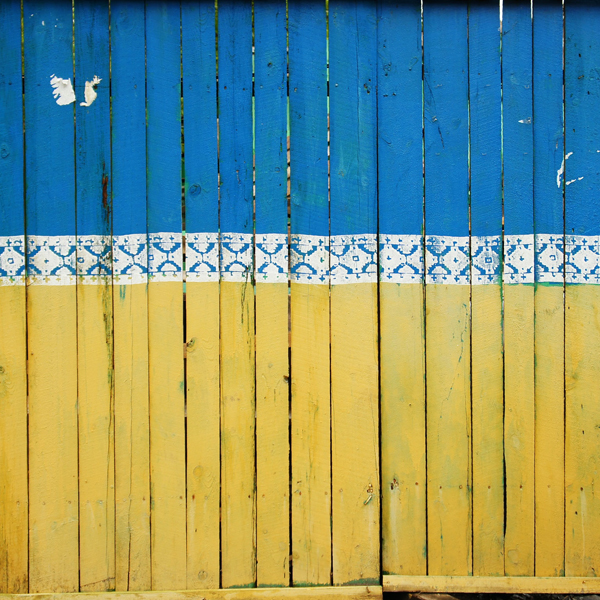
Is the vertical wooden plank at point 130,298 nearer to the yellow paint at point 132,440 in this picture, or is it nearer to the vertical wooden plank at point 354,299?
the yellow paint at point 132,440

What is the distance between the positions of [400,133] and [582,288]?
980 millimetres

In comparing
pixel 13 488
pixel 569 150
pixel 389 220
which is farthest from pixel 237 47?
pixel 13 488

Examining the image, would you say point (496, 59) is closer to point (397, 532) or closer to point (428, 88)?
point (428, 88)

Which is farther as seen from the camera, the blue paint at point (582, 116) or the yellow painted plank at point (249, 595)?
the blue paint at point (582, 116)

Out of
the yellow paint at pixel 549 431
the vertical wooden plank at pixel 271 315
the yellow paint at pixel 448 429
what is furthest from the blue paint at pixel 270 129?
the yellow paint at pixel 549 431

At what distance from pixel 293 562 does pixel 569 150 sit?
2019mm

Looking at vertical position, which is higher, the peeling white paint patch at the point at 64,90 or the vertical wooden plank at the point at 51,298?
the peeling white paint patch at the point at 64,90

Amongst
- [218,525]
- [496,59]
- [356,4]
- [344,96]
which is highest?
[356,4]

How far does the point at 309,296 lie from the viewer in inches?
83.2

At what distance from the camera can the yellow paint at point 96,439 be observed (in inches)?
81.8

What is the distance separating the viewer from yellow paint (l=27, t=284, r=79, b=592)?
2.08 metres

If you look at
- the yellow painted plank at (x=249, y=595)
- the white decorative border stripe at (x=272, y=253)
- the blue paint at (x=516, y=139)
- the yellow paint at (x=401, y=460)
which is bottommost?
the yellow painted plank at (x=249, y=595)

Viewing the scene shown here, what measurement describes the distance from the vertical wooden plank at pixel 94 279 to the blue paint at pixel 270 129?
0.60m

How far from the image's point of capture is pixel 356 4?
214cm
